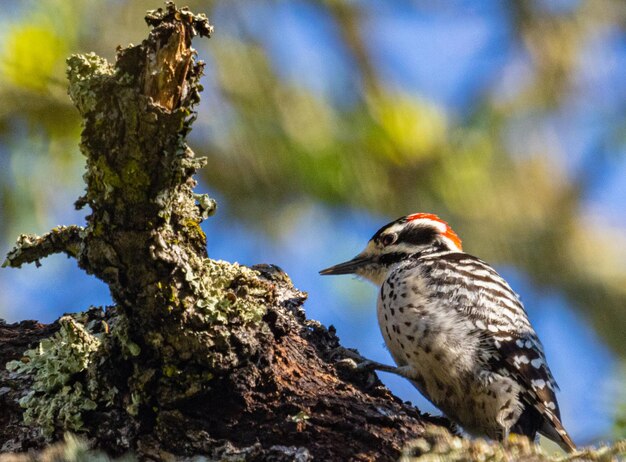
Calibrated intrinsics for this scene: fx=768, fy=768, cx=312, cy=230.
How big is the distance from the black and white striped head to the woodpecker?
291 mm

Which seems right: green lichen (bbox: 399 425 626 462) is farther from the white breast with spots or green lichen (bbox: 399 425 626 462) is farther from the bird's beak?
the bird's beak

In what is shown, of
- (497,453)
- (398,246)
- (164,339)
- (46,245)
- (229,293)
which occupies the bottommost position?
(497,453)

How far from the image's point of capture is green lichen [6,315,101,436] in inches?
Result: 89.9

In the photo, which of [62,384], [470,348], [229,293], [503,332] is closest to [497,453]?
[229,293]

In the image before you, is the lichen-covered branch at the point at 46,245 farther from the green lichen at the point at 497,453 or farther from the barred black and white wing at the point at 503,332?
the barred black and white wing at the point at 503,332

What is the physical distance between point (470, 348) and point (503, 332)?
0.19 meters

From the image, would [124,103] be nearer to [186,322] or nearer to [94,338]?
[186,322]

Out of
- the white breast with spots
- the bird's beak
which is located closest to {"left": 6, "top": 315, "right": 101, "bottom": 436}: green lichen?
the white breast with spots

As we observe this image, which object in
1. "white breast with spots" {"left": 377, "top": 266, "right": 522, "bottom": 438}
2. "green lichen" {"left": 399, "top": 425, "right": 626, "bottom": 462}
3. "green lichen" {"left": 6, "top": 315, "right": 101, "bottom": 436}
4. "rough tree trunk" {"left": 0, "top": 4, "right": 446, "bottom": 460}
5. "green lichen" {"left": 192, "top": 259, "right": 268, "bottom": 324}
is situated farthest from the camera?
"white breast with spots" {"left": 377, "top": 266, "right": 522, "bottom": 438}

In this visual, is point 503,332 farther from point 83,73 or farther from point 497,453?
point 83,73

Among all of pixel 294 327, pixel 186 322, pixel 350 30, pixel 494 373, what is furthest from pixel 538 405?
pixel 350 30

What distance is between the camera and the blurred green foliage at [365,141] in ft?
10.6

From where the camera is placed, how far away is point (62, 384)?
7.70 ft

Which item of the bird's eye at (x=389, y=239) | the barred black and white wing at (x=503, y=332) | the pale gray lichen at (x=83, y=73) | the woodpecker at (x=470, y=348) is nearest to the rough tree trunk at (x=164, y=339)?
the pale gray lichen at (x=83, y=73)
